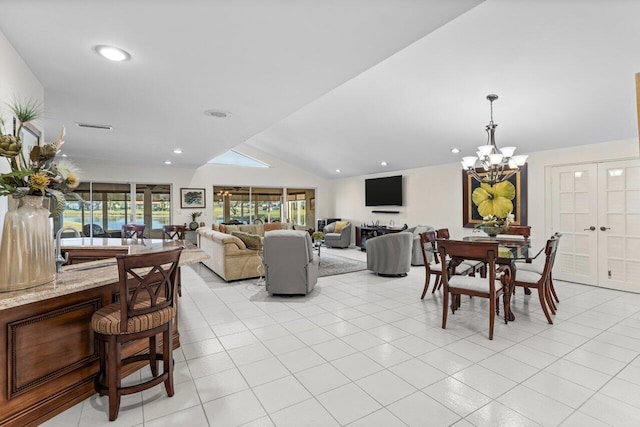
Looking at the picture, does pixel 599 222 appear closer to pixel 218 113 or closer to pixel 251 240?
pixel 251 240

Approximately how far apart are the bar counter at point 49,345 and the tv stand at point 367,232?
270 inches

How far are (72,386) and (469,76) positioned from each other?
4.82 meters

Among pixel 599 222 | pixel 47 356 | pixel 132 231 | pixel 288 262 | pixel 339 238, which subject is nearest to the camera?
pixel 47 356

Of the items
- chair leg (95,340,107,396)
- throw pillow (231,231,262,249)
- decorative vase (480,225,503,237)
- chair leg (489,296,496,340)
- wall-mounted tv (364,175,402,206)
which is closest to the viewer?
chair leg (95,340,107,396)

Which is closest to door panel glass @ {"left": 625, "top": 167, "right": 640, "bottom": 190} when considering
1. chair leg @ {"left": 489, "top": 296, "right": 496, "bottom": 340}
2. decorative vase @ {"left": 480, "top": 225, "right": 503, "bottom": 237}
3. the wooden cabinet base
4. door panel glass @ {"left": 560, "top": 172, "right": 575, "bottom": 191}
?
door panel glass @ {"left": 560, "top": 172, "right": 575, "bottom": 191}

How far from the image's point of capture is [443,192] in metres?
7.17

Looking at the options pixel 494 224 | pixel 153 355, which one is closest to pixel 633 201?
pixel 494 224

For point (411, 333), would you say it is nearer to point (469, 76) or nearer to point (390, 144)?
point (469, 76)

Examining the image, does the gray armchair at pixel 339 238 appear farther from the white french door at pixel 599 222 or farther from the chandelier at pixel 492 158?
the chandelier at pixel 492 158

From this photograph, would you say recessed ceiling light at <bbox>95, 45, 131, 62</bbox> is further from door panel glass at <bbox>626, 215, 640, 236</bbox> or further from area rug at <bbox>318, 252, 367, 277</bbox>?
door panel glass at <bbox>626, 215, 640, 236</bbox>

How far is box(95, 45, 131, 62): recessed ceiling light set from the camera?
217 cm

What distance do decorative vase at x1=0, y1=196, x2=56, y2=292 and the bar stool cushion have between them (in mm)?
385

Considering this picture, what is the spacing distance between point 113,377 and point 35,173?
131 centimetres

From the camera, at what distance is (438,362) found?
8.36ft
